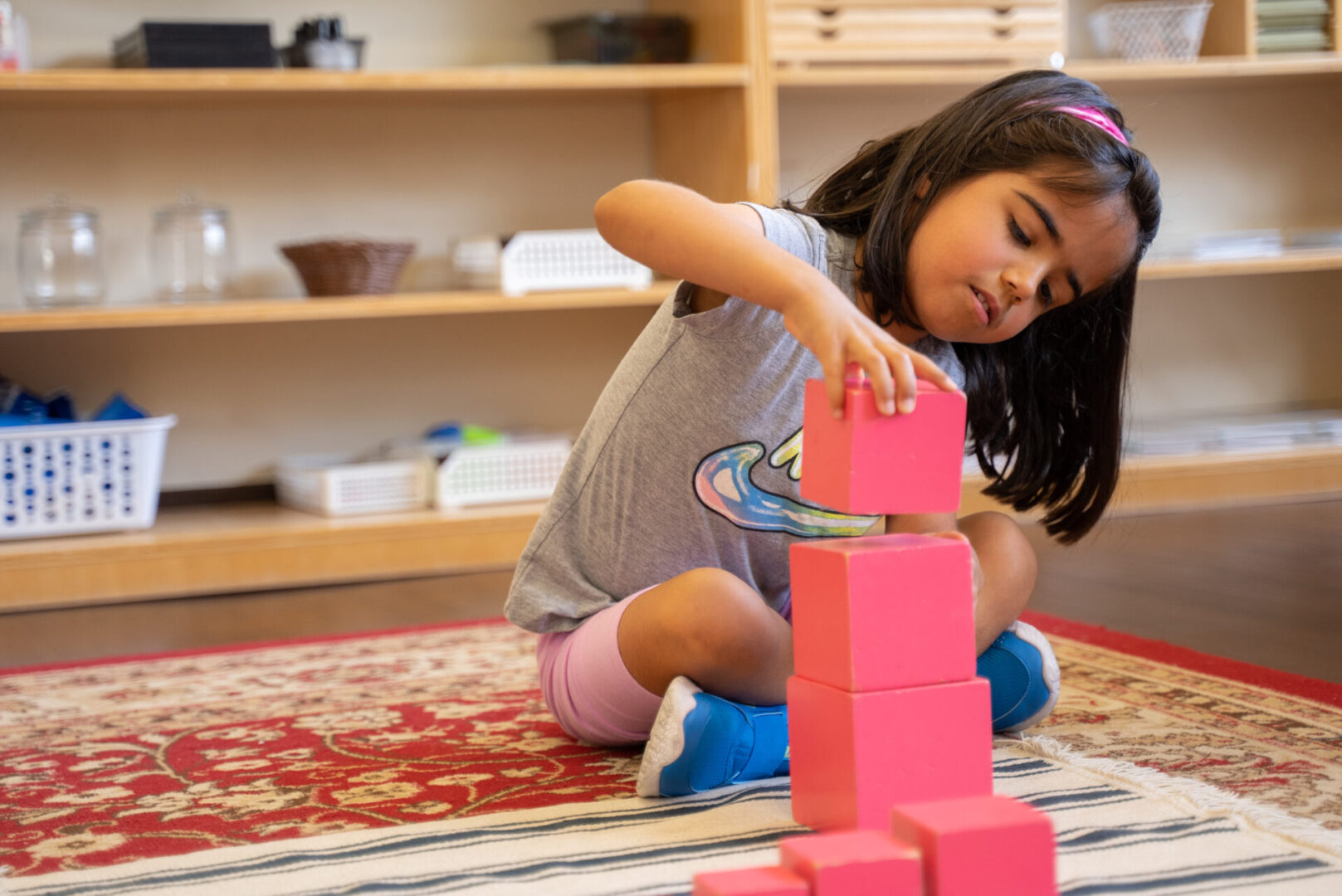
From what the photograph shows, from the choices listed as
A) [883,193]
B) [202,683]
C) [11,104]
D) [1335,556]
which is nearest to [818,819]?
[883,193]

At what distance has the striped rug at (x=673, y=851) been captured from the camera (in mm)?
758

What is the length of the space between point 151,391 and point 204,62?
0.60 m

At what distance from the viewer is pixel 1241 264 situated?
8.02 ft

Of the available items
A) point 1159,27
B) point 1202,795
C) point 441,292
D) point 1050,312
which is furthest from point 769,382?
point 1159,27

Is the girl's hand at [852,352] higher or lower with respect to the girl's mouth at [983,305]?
lower

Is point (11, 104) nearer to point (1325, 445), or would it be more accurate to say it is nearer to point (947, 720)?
Answer: point (947, 720)

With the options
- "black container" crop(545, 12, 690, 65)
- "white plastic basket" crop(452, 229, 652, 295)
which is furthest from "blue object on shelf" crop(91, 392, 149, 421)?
"black container" crop(545, 12, 690, 65)

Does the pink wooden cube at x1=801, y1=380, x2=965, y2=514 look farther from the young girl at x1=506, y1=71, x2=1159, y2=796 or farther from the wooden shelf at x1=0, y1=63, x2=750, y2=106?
the wooden shelf at x1=0, y1=63, x2=750, y2=106

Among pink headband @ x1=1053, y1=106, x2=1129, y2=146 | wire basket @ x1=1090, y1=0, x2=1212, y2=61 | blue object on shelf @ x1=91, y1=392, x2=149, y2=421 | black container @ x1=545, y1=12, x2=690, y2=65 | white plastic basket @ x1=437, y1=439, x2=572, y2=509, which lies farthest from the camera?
wire basket @ x1=1090, y1=0, x2=1212, y2=61

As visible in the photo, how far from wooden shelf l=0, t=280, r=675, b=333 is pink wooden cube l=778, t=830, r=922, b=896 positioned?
1.47 meters

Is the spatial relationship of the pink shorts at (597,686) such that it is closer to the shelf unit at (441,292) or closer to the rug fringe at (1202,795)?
the rug fringe at (1202,795)

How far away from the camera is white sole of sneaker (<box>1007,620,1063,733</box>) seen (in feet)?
3.40

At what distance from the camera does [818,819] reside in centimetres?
82

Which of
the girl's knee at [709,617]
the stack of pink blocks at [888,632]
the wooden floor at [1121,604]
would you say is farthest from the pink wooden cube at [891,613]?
the wooden floor at [1121,604]
